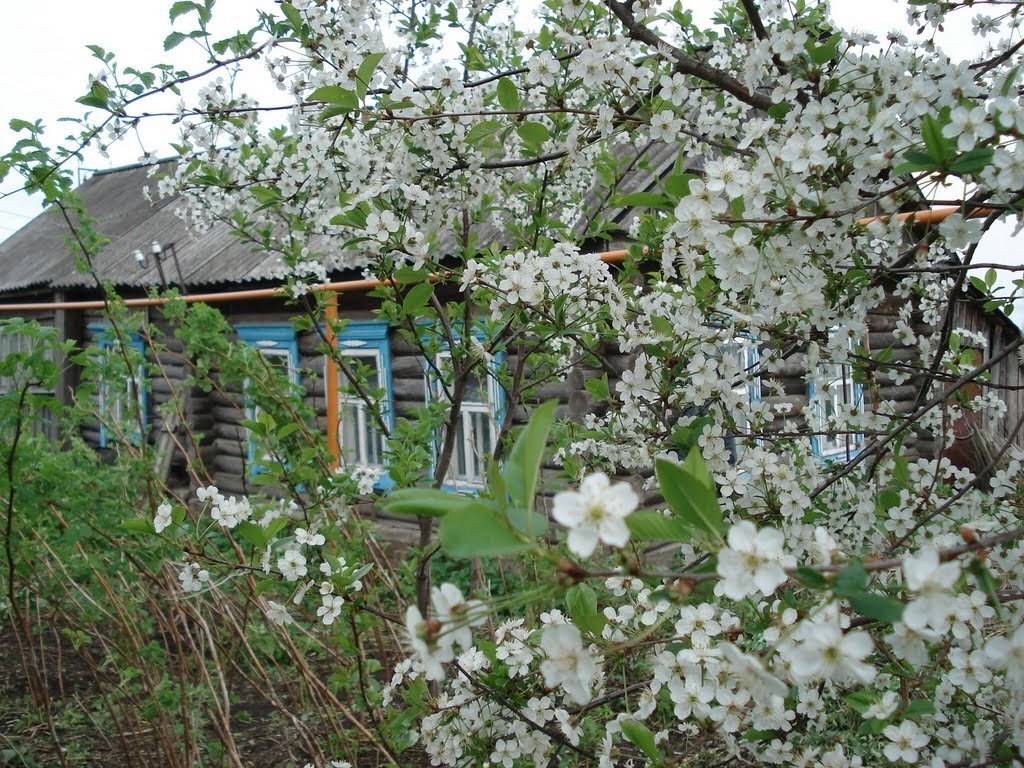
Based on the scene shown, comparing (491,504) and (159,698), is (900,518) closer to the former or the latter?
(491,504)

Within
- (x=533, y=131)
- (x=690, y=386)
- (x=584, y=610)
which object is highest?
(x=533, y=131)

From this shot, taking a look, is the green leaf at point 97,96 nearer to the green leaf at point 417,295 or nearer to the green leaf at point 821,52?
the green leaf at point 417,295

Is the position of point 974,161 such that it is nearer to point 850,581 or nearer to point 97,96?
point 850,581

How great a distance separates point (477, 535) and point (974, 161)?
811 mm

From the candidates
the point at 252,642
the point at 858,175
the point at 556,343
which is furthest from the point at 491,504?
the point at 252,642

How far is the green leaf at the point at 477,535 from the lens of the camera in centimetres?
70

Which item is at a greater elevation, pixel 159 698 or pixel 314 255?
pixel 314 255

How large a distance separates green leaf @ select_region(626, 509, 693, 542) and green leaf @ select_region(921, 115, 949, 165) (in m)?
0.63

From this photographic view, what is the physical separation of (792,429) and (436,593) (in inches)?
63.3

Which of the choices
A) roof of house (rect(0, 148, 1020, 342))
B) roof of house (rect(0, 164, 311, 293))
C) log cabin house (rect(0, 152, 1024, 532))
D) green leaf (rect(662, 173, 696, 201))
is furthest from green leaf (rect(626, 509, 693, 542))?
roof of house (rect(0, 164, 311, 293))

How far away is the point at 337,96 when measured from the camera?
5.55 feet

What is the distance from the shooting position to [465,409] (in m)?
6.25

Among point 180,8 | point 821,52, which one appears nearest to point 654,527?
point 821,52

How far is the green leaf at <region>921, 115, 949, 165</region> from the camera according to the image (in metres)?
1.08
